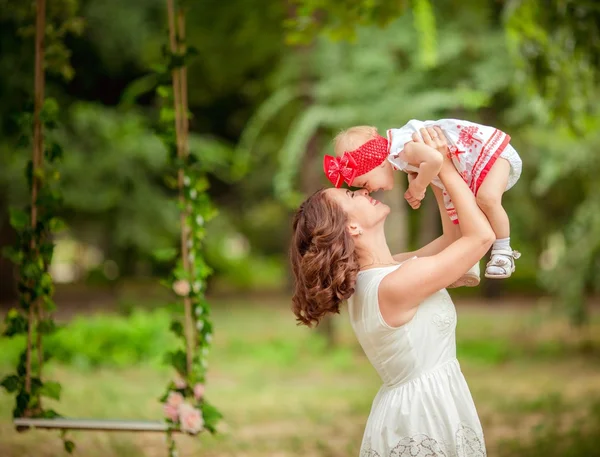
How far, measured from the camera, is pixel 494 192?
8.21ft

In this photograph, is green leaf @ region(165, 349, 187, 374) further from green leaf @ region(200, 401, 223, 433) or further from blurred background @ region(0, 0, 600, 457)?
blurred background @ region(0, 0, 600, 457)

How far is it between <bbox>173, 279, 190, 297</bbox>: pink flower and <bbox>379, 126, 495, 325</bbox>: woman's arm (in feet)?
5.36

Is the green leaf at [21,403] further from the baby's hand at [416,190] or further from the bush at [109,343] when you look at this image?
the bush at [109,343]

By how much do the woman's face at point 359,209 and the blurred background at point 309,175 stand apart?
1.60m

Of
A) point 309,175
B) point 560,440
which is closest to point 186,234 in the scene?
point 560,440

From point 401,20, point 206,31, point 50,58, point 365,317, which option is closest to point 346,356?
point 401,20

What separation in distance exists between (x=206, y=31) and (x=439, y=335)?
11.1 meters

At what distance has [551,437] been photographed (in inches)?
249

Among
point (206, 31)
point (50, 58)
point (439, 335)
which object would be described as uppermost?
point (206, 31)

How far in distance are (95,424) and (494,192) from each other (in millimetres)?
2059

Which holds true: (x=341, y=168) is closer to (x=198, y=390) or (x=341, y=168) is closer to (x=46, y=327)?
(x=198, y=390)

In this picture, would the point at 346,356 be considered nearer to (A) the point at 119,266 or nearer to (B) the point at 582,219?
(B) the point at 582,219

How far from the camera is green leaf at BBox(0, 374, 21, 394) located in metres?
3.81

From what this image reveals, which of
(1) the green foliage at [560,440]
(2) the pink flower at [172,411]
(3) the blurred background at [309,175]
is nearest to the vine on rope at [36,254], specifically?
Answer: (3) the blurred background at [309,175]
